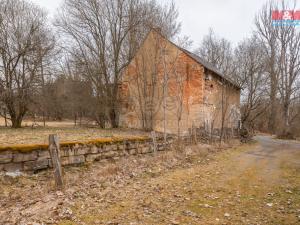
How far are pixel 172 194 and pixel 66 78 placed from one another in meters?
20.5

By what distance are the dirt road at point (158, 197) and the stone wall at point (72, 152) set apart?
1.17 ft

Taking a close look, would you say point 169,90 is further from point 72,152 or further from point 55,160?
point 55,160

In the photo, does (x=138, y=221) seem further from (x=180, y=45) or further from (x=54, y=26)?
(x=54, y=26)

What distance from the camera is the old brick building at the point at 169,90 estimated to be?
18359 mm

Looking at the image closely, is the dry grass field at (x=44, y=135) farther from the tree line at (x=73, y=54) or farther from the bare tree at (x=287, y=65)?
A: the bare tree at (x=287, y=65)

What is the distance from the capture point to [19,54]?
20.1m

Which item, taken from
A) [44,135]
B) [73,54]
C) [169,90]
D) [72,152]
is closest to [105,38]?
[73,54]

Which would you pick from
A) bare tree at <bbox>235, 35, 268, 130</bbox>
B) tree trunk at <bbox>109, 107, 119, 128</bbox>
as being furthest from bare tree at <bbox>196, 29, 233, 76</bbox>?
tree trunk at <bbox>109, 107, 119, 128</bbox>

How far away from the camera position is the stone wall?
646cm

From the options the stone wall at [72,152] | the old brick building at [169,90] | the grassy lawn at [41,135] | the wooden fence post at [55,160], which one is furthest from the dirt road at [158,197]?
the old brick building at [169,90]

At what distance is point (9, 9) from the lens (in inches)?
801

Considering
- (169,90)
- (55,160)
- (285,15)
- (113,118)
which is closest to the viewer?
(55,160)

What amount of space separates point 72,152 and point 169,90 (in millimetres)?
12639

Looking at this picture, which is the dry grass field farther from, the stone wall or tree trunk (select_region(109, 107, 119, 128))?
tree trunk (select_region(109, 107, 119, 128))
